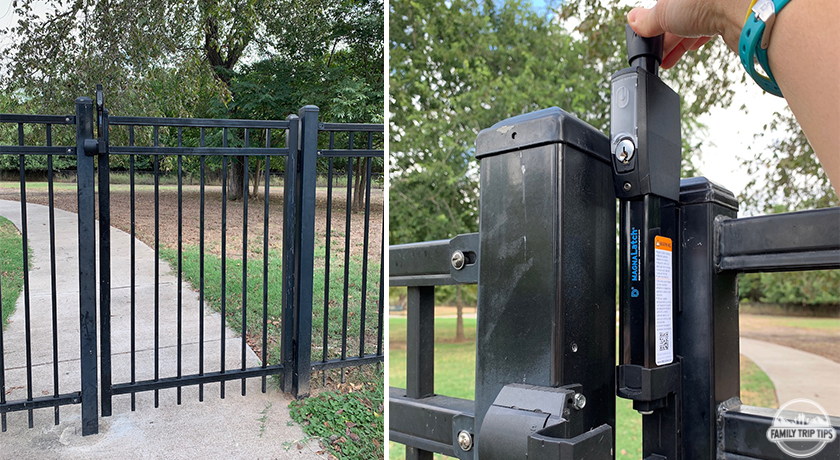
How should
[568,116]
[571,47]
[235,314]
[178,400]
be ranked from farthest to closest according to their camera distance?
[571,47] < [235,314] < [178,400] < [568,116]

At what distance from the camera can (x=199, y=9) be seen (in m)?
8.48

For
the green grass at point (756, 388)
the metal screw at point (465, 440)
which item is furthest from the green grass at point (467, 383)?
the metal screw at point (465, 440)

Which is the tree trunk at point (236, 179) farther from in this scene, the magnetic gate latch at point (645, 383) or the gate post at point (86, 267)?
the magnetic gate latch at point (645, 383)

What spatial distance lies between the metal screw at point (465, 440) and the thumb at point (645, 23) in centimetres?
70

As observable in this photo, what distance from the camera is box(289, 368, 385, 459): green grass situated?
3.22 m

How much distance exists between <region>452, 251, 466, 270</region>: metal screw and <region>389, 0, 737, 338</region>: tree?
714 centimetres

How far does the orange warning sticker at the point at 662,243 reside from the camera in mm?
827

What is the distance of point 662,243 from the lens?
853 mm

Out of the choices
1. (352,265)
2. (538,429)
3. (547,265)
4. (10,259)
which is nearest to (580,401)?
(538,429)

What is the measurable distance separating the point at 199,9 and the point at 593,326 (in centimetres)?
923

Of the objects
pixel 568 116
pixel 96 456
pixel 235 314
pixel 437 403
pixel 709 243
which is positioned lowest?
pixel 96 456

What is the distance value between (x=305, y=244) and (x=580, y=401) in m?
2.77

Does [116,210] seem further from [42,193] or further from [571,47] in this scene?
[571,47]

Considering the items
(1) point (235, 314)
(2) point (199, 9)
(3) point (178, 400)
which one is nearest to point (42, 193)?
(2) point (199, 9)
